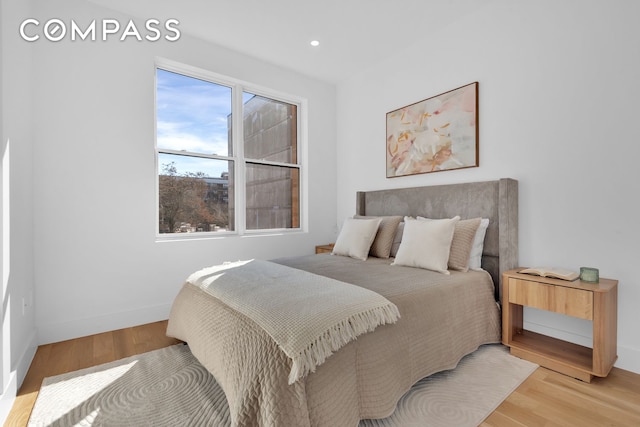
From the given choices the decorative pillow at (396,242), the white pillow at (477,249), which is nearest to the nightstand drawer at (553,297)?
the white pillow at (477,249)

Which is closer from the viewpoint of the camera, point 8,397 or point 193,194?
point 8,397

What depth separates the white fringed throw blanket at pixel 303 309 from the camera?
4.00ft

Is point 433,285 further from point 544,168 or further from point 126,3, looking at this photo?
point 126,3

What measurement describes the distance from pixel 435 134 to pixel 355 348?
235 cm

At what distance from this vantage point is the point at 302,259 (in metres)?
2.74

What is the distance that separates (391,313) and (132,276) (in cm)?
240

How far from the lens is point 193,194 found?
10.6ft

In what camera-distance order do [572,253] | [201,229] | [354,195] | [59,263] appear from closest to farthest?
[572,253] → [59,263] → [201,229] → [354,195]


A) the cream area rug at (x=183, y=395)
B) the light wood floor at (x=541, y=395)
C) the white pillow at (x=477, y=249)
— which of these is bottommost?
the light wood floor at (x=541, y=395)

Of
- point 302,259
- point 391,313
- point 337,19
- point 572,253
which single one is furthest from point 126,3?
point 572,253

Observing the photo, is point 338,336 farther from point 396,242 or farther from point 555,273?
point 396,242

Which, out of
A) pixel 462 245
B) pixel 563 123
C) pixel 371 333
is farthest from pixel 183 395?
pixel 563 123

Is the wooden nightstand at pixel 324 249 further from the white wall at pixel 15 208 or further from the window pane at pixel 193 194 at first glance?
the white wall at pixel 15 208

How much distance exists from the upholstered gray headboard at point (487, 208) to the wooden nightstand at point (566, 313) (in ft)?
0.63
